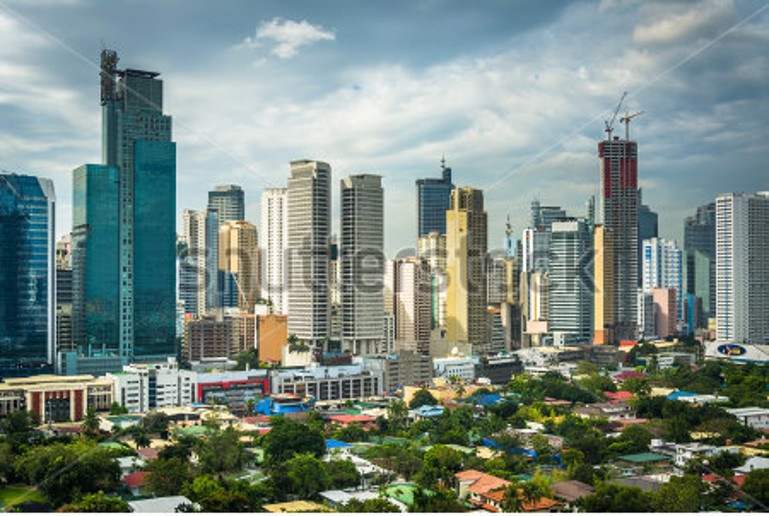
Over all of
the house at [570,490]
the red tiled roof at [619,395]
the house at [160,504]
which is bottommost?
the red tiled roof at [619,395]

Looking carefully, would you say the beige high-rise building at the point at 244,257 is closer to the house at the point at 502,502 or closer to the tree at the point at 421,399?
the tree at the point at 421,399

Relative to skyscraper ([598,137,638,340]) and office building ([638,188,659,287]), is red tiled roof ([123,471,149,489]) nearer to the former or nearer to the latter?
skyscraper ([598,137,638,340])

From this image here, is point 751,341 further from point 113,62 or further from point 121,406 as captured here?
point 113,62

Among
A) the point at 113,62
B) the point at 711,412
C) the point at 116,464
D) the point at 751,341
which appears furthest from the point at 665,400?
the point at 113,62

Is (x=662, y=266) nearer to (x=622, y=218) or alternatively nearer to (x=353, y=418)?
(x=622, y=218)

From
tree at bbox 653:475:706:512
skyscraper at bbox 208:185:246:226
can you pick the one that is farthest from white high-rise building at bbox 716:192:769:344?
skyscraper at bbox 208:185:246:226

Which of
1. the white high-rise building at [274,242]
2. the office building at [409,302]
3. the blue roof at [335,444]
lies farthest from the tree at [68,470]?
the white high-rise building at [274,242]

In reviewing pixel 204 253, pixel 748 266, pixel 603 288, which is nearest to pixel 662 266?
pixel 603 288
